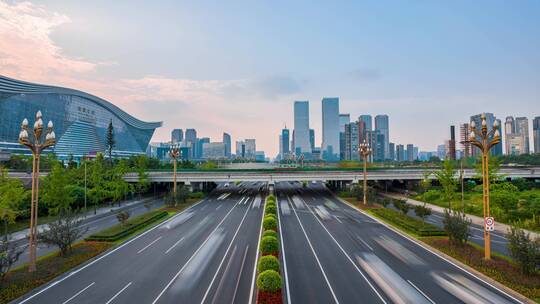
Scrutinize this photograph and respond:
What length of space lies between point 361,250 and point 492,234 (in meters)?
17.3

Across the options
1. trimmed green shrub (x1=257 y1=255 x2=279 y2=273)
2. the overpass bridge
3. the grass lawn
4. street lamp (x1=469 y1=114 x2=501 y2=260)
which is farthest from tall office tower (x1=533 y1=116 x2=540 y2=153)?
the grass lawn

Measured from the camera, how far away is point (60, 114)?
151m

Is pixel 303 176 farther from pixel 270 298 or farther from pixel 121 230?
pixel 270 298

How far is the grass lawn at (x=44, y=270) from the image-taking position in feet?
58.5

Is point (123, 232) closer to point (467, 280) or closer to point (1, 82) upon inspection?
point (467, 280)

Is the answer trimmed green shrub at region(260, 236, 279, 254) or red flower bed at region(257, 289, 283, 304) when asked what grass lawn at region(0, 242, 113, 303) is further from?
trimmed green shrub at region(260, 236, 279, 254)

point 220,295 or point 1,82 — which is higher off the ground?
point 1,82

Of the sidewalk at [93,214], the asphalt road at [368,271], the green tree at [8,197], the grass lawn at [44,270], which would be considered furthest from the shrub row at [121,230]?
the asphalt road at [368,271]

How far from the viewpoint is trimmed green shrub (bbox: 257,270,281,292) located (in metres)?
15.7

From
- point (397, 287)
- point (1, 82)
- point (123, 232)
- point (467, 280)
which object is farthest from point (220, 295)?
point (1, 82)

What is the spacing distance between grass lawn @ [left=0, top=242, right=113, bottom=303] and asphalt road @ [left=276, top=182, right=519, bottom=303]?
1607 centimetres

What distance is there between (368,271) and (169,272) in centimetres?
1428

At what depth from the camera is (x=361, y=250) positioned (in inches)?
1026

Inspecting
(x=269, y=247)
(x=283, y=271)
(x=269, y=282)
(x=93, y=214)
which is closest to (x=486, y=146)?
(x=283, y=271)
